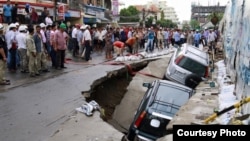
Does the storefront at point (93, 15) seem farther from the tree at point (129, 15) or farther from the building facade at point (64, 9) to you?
the tree at point (129, 15)

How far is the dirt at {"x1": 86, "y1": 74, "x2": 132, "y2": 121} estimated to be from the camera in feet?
44.9

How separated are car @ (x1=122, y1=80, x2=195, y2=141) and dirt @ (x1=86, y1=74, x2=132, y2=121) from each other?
2.46 m

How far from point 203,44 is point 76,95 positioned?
24625 millimetres

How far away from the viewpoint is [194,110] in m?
9.38

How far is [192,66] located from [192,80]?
637 millimetres

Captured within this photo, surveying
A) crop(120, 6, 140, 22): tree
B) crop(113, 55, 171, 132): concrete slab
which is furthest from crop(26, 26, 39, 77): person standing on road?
crop(120, 6, 140, 22): tree

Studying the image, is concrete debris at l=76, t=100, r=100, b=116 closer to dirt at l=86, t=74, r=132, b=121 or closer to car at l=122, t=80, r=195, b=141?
car at l=122, t=80, r=195, b=141

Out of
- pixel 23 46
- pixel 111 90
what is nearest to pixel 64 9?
pixel 111 90

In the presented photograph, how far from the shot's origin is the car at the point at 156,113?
9.27 meters

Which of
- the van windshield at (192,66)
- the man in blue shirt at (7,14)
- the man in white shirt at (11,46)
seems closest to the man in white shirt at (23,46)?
the man in white shirt at (11,46)

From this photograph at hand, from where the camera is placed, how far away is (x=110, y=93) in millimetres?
15906

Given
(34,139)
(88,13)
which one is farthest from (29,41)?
(88,13)

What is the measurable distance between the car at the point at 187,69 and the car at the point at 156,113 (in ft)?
11.4

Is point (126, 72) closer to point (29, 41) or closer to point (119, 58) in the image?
point (119, 58)
